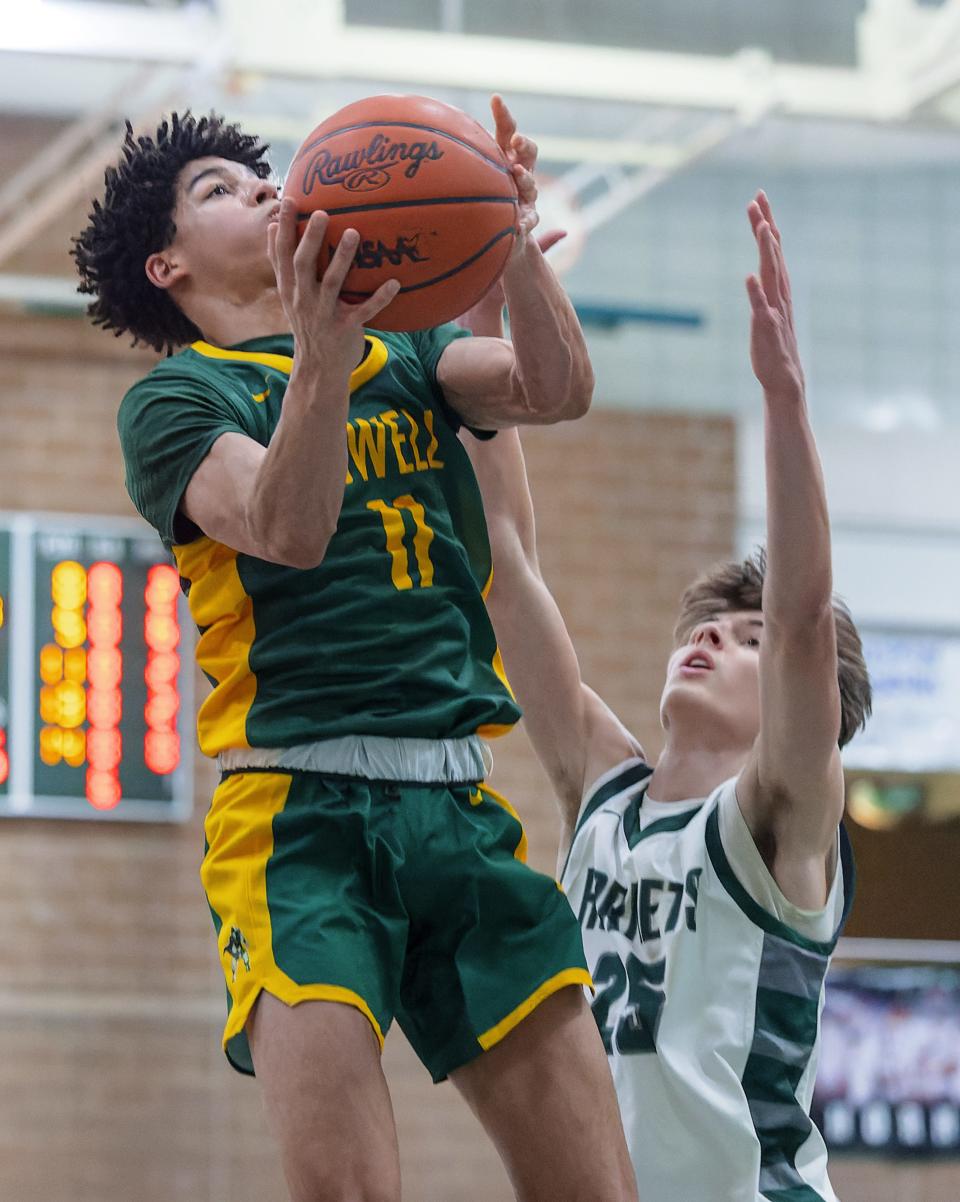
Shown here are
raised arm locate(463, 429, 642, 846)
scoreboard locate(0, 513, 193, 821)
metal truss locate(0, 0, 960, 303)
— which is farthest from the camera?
metal truss locate(0, 0, 960, 303)

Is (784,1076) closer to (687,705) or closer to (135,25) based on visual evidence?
(687,705)

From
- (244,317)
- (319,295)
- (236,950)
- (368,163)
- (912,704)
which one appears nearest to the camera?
(319,295)

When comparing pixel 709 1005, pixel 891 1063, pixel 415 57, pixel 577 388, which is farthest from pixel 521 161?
pixel 891 1063

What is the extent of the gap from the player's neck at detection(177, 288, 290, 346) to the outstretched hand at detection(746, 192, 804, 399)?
1.97 ft

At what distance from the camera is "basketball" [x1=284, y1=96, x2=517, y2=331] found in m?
1.83

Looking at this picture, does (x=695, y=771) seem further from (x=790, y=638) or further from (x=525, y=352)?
(x=525, y=352)

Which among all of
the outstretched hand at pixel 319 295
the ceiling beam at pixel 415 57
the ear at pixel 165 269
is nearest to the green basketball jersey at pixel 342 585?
the ear at pixel 165 269

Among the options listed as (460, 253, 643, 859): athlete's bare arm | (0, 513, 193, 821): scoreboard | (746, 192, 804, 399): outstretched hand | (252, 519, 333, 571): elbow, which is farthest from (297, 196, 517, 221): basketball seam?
(0, 513, 193, 821): scoreboard

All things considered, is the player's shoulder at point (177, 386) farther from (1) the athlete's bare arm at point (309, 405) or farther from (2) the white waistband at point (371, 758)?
(2) the white waistband at point (371, 758)

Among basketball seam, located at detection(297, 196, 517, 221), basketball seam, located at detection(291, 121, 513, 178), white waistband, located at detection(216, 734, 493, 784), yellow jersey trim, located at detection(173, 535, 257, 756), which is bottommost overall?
white waistband, located at detection(216, 734, 493, 784)

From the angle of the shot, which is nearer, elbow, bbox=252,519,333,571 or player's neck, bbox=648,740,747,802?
elbow, bbox=252,519,333,571

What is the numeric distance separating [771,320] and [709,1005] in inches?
39.4

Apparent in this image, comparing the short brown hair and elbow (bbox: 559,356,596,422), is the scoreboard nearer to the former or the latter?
the short brown hair

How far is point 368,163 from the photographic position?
1.88 meters
